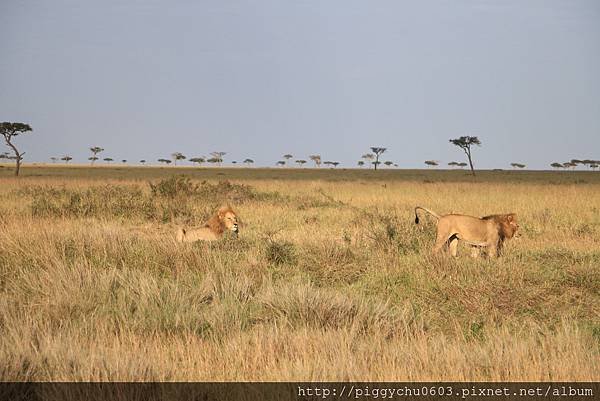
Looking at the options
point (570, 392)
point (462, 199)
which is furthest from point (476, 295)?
point (462, 199)

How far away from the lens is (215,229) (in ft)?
38.6

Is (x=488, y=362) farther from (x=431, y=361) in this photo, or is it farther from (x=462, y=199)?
(x=462, y=199)

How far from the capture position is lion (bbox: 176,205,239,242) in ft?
37.4

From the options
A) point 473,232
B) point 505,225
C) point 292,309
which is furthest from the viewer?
point 505,225

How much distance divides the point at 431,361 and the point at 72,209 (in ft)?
46.3

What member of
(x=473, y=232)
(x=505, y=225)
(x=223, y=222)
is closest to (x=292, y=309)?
(x=473, y=232)

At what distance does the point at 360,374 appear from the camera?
4.59 meters

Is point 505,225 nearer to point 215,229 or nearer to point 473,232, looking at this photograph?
point 473,232

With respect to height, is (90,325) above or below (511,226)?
below

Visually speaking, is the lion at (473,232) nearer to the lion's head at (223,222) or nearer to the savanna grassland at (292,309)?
the savanna grassland at (292,309)

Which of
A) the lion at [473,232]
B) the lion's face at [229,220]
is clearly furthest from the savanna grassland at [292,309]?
the lion's face at [229,220]

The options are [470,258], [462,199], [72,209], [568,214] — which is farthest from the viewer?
[462,199]

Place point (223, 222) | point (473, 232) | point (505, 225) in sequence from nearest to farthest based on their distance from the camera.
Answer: point (473, 232) → point (505, 225) → point (223, 222)

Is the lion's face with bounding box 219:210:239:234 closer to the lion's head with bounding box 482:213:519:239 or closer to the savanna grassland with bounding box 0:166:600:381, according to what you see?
the savanna grassland with bounding box 0:166:600:381
